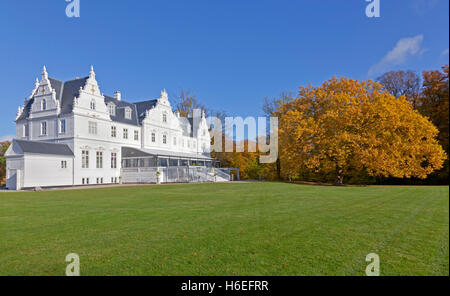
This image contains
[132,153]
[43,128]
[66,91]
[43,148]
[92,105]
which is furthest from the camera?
[132,153]

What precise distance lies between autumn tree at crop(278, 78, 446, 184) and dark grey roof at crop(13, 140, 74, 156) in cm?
2212

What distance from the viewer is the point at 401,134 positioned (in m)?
23.5

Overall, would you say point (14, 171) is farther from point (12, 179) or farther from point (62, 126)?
point (62, 126)

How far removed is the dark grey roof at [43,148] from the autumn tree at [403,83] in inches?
1476

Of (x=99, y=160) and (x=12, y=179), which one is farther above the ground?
(x=99, y=160)

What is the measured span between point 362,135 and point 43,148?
2965cm

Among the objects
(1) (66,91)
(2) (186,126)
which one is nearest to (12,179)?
(1) (66,91)

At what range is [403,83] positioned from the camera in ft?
117

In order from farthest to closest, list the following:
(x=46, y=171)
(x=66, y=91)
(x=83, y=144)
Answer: (x=66, y=91) < (x=83, y=144) < (x=46, y=171)

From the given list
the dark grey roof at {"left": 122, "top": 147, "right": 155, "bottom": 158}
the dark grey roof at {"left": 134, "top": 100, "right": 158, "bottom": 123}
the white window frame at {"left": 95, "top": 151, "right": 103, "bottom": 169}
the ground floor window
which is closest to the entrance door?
the white window frame at {"left": 95, "top": 151, "right": 103, "bottom": 169}

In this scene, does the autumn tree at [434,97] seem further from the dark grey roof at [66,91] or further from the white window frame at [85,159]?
the dark grey roof at [66,91]

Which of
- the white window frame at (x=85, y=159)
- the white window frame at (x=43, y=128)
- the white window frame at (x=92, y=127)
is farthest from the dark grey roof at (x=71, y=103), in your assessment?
the white window frame at (x=85, y=159)
